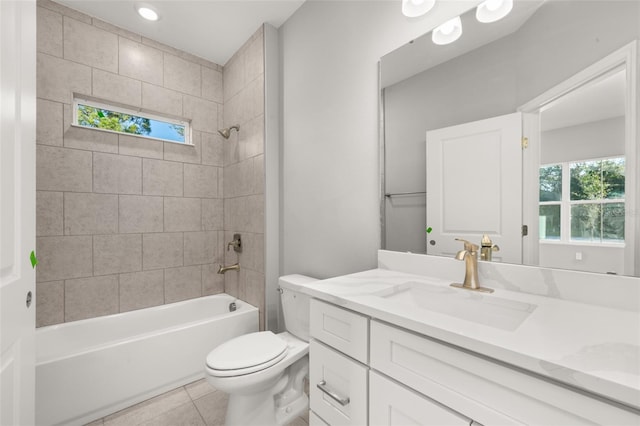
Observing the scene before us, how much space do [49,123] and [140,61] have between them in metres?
0.85

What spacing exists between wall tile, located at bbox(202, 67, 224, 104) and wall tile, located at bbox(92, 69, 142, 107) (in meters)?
0.56

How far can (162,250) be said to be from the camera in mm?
2414

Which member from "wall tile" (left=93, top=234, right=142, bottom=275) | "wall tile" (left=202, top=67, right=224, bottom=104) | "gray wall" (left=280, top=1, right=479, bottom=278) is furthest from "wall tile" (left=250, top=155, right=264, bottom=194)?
"wall tile" (left=93, top=234, right=142, bottom=275)

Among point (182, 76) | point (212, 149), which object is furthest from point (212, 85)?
point (212, 149)

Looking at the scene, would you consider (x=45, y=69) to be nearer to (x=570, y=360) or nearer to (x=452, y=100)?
(x=452, y=100)

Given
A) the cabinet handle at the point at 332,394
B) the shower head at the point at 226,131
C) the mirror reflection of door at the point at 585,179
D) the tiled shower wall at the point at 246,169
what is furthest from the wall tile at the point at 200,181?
the mirror reflection of door at the point at 585,179

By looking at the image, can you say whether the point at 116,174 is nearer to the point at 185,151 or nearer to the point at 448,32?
the point at 185,151

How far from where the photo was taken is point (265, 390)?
4.81 feet

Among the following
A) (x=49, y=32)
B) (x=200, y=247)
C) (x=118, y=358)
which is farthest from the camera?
(x=200, y=247)

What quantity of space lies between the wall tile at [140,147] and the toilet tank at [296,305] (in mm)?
1628

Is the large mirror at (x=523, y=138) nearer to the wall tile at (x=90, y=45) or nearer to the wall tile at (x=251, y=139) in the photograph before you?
the wall tile at (x=251, y=139)

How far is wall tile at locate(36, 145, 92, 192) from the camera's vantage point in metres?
1.91

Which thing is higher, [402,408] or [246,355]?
[402,408]

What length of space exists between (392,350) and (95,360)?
5.93 ft
